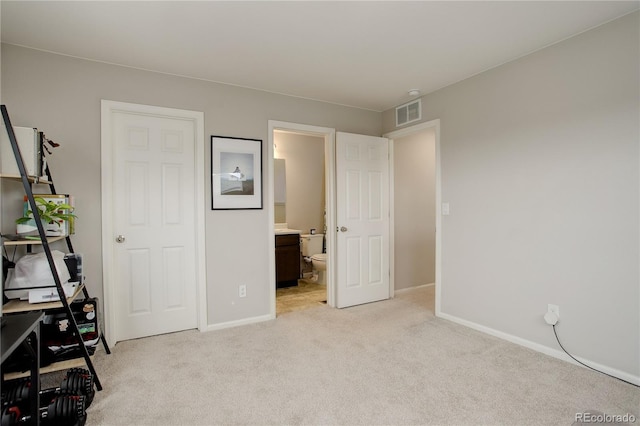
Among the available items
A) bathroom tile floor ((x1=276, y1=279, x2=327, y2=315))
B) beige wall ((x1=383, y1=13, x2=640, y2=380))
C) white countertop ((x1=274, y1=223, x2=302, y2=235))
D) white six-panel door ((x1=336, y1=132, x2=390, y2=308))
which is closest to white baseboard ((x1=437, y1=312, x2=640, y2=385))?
beige wall ((x1=383, y1=13, x2=640, y2=380))

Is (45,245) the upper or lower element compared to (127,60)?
lower

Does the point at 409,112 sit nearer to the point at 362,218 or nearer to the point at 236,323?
the point at 362,218

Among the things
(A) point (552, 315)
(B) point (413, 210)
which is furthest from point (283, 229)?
(A) point (552, 315)

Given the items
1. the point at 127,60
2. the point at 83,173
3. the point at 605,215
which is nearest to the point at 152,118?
the point at 127,60

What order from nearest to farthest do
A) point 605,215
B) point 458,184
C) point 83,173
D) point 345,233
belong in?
point 605,215 < point 83,173 < point 458,184 < point 345,233

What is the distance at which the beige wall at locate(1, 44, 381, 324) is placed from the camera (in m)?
2.54

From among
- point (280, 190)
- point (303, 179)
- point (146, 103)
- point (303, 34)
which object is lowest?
point (280, 190)

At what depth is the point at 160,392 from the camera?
2131mm

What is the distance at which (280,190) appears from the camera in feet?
17.3

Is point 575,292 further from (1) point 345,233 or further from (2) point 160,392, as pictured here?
(2) point 160,392

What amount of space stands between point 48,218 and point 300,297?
9.36 ft

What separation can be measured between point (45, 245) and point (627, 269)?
3599 millimetres

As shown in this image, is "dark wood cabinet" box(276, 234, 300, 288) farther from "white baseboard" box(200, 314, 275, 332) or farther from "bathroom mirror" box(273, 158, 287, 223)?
"white baseboard" box(200, 314, 275, 332)

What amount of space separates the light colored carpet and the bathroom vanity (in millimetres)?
1597
